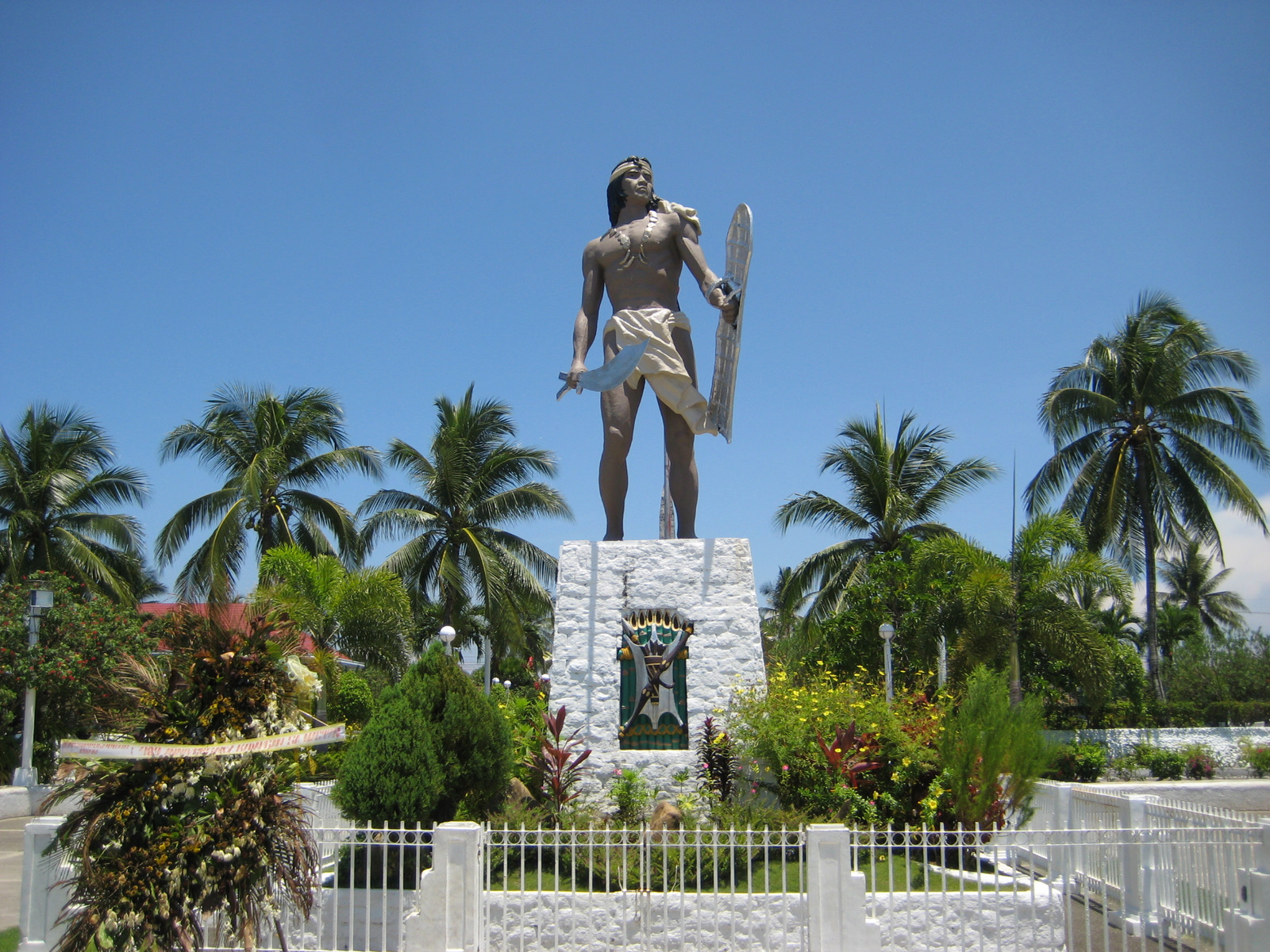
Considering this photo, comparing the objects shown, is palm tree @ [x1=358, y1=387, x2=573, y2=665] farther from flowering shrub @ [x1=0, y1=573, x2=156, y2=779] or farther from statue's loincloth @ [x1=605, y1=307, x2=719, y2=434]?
statue's loincloth @ [x1=605, y1=307, x2=719, y2=434]

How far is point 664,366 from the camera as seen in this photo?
992cm

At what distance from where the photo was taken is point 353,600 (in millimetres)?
16828

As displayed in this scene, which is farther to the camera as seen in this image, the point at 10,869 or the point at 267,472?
the point at 267,472

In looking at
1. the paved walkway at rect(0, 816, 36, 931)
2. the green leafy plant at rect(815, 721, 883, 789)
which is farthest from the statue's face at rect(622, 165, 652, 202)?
the paved walkway at rect(0, 816, 36, 931)

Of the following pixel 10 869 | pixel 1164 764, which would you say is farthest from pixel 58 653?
pixel 1164 764

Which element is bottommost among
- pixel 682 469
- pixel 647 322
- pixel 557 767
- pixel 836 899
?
pixel 836 899

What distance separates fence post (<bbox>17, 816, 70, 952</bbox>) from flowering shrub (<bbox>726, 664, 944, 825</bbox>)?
5.01 m

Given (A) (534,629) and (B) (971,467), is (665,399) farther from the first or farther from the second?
(A) (534,629)

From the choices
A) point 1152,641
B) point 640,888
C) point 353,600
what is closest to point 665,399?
point 640,888

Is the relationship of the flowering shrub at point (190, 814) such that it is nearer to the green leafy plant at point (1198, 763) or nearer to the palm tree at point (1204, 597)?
the green leafy plant at point (1198, 763)

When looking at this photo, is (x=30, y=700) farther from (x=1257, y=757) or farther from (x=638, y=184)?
(x=1257, y=757)

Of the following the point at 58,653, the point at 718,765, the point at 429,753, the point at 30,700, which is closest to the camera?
the point at 429,753

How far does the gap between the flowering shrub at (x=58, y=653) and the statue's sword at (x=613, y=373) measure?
393 inches

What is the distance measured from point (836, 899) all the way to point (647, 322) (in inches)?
226
